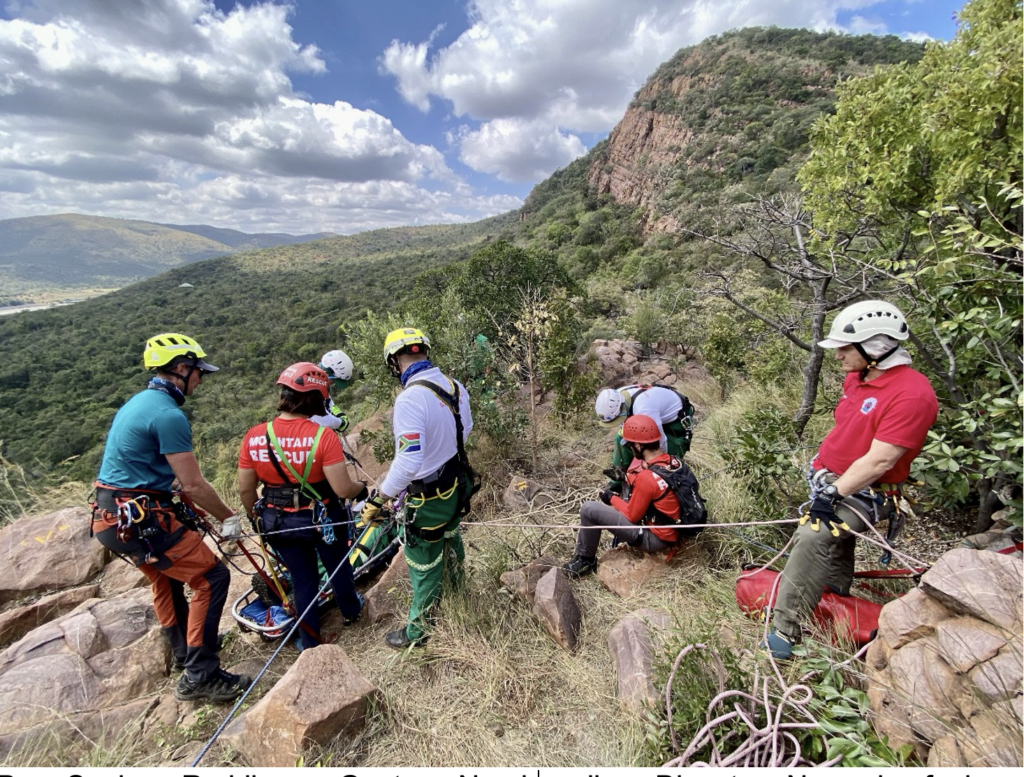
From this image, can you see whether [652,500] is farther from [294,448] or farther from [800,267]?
[800,267]

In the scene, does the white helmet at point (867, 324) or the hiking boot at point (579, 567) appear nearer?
the white helmet at point (867, 324)

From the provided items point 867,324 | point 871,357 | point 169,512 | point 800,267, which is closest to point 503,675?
point 169,512

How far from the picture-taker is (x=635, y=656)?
2.43 meters

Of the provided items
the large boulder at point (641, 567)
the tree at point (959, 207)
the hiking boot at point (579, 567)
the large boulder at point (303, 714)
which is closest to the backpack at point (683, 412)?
the large boulder at point (641, 567)

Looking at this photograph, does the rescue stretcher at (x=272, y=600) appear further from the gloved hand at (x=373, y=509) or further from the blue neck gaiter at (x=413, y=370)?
the blue neck gaiter at (x=413, y=370)

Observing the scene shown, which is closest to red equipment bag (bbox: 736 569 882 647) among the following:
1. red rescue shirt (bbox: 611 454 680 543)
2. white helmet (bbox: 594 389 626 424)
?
red rescue shirt (bbox: 611 454 680 543)

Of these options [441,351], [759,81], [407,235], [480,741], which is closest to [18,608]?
[480,741]

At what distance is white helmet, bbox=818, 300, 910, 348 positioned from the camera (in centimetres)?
229

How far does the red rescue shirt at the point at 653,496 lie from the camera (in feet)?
10.5

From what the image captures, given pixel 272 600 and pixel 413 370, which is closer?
pixel 413 370

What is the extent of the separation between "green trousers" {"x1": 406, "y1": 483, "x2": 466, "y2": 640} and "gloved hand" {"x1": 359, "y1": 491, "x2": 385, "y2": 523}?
273 millimetres

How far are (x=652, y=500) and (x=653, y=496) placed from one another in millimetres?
51

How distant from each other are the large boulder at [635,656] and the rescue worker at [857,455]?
1.95 feet

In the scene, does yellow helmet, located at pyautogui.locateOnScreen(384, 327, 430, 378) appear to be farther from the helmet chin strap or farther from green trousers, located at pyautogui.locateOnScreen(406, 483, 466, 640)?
the helmet chin strap
